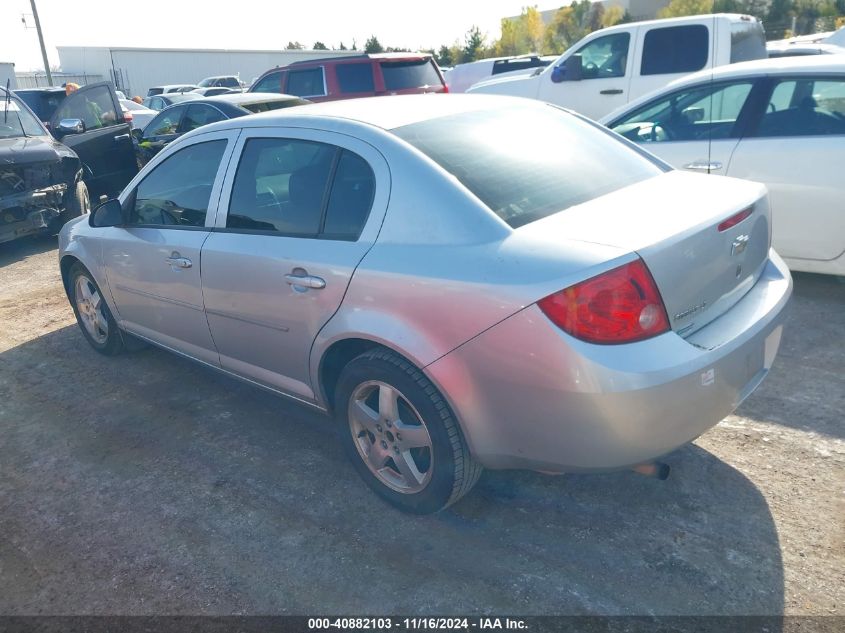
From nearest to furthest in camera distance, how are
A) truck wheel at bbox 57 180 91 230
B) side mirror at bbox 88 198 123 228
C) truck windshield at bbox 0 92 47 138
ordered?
side mirror at bbox 88 198 123 228 < truck wheel at bbox 57 180 91 230 < truck windshield at bbox 0 92 47 138

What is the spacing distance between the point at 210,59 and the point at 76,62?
8.51 m

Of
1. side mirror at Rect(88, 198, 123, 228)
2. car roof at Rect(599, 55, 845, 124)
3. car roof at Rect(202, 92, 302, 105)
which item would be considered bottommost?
side mirror at Rect(88, 198, 123, 228)

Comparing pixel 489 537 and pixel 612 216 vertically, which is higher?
pixel 612 216

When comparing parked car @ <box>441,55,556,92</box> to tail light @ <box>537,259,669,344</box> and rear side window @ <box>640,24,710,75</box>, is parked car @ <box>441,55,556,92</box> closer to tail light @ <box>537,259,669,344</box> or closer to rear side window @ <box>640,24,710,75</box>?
rear side window @ <box>640,24,710,75</box>

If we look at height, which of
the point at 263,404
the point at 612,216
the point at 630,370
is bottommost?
the point at 263,404

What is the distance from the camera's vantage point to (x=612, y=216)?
279 cm

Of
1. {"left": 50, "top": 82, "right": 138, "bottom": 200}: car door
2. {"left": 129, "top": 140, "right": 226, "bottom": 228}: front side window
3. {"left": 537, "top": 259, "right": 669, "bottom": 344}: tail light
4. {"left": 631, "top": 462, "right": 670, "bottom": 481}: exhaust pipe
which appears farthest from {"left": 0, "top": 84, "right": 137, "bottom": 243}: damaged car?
{"left": 631, "top": 462, "right": 670, "bottom": 481}: exhaust pipe

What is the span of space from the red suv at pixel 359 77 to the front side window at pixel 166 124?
2366 millimetres

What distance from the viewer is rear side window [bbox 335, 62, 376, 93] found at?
467 inches

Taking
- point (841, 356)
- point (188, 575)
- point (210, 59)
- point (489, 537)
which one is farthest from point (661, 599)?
point (210, 59)

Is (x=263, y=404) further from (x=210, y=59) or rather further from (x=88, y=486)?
(x=210, y=59)

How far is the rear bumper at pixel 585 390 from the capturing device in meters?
2.42

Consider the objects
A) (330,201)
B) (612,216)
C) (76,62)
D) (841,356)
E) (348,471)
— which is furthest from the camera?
(76,62)

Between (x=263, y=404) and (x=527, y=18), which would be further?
(x=527, y=18)
